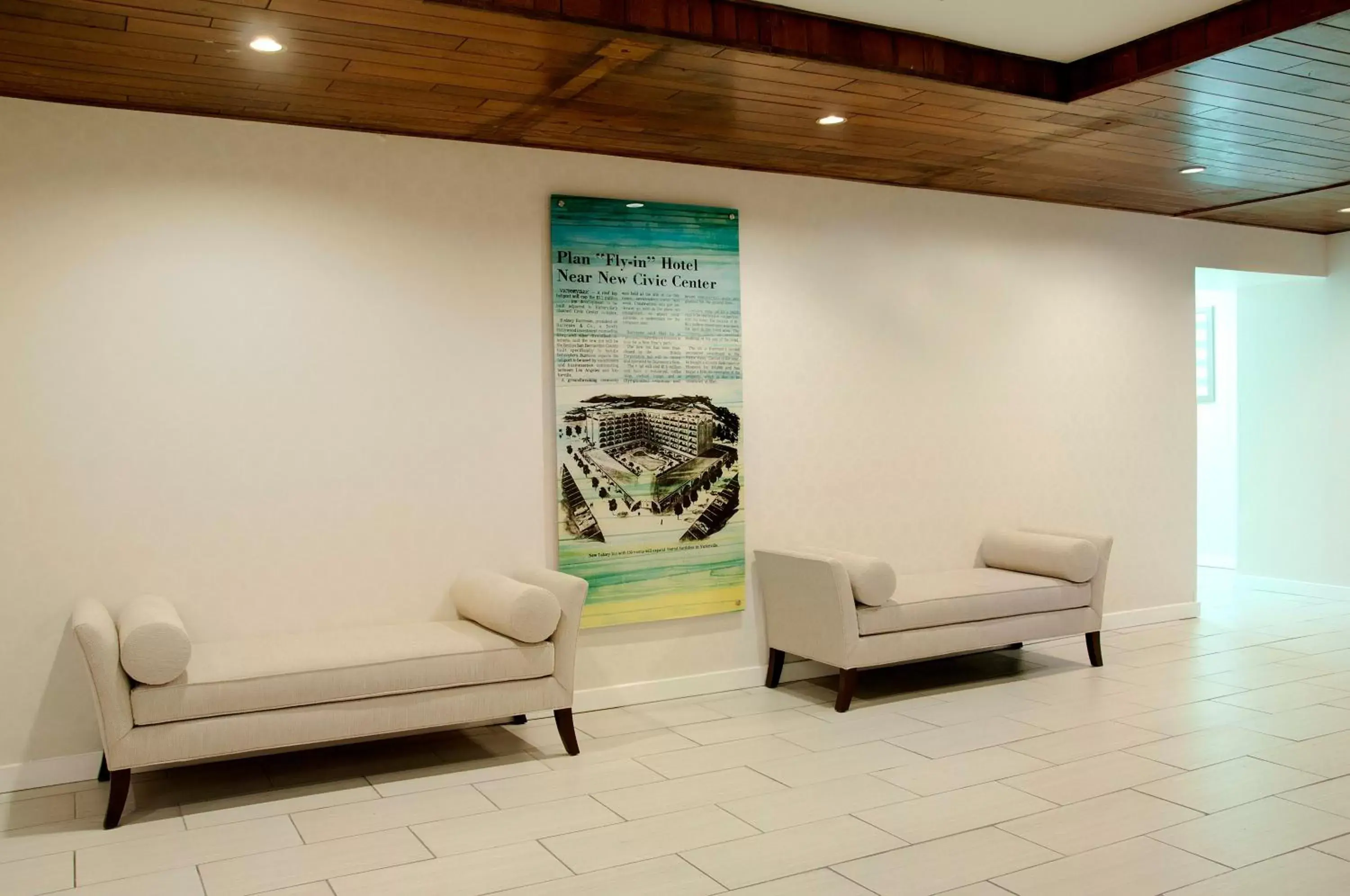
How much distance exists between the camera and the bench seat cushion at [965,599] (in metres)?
5.24

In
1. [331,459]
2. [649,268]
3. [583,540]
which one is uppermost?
[649,268]

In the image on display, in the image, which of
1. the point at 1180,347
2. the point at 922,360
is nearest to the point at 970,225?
the point at 922,360

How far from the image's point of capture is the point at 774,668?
5703 mm

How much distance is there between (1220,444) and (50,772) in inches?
351

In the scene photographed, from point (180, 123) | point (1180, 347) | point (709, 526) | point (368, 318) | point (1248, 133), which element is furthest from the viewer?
point (1180, 347)

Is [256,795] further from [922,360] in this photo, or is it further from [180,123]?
[922,360]

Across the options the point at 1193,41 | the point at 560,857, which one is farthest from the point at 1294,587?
the point at 560,857

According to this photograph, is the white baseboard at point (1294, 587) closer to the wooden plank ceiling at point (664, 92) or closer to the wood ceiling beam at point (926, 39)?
the wooden plank ceiling at point (664, 92)

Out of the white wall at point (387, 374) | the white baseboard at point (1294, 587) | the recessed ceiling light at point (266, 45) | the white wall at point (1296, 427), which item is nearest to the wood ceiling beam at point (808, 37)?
the recessed ceiling light at point (266, 45)

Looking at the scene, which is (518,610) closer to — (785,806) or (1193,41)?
(785,806)

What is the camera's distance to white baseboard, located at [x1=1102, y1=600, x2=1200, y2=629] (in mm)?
6957

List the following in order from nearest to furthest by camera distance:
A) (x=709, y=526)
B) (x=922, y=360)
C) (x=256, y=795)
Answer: (x=256, y=795) → (x=709, y=526) → (x=922, y=360)

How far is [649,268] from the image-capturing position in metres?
5.38

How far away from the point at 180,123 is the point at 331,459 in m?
1.47
